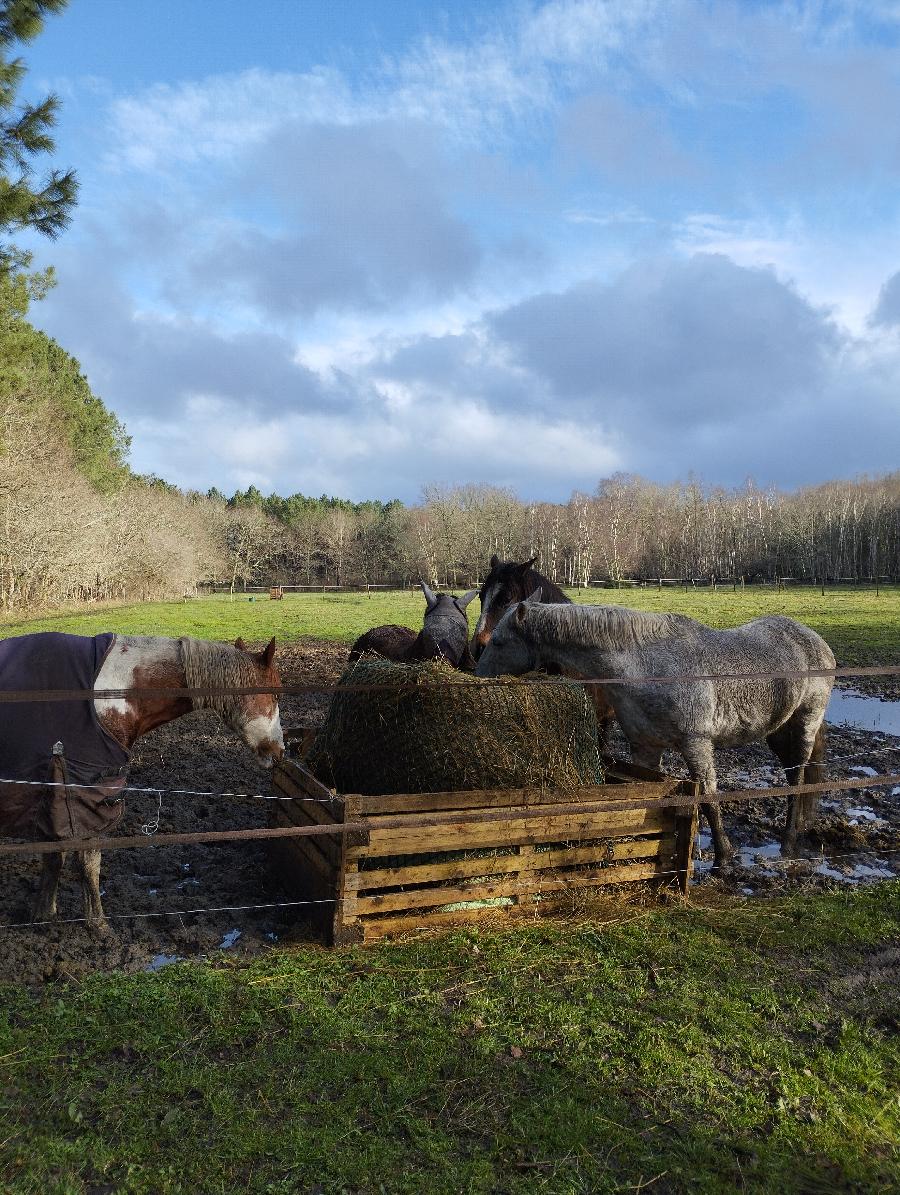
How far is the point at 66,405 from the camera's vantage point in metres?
49.5

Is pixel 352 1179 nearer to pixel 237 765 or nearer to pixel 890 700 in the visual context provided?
pixel 237 765

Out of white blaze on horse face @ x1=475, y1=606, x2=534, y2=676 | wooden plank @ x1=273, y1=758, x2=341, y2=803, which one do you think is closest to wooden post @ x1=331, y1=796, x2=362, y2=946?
wooden plank @ x1=273, y1=758, x2=341, y2=803

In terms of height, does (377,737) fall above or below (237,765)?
above

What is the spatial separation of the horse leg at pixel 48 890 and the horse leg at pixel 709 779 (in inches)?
166

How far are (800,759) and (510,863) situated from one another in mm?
3343

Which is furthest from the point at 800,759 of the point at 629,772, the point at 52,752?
the point at 52,752

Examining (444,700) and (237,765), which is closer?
(444,700)

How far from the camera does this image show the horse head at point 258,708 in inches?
194

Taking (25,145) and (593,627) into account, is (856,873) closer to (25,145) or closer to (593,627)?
(593,627)

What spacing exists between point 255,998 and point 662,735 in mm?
3437

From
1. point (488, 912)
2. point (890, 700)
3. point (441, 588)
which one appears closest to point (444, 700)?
point (488, 912)

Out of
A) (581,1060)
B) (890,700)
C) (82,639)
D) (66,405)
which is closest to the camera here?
(581,1060)

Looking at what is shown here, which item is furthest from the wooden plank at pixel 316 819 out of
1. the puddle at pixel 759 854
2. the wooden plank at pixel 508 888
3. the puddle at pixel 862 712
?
the puddle at pixel 862 712

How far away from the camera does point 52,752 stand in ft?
13.5
